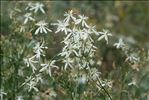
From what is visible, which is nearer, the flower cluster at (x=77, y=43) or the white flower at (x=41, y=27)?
the flower cluster at (x=77, y=43)

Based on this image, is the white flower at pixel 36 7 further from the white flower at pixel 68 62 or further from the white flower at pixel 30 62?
the white flower at pixel 68 62

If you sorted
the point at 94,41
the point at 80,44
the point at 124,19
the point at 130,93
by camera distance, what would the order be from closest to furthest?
the point at 80,44 → the point at 94,41 → the point at 130,93 → the point at 124,19

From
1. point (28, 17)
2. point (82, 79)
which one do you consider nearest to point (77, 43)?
point (82, 79)

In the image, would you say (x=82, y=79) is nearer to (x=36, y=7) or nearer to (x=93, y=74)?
(x=93, y=74)

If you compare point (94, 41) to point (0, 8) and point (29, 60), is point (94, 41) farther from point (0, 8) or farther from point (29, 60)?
point (0, 8)

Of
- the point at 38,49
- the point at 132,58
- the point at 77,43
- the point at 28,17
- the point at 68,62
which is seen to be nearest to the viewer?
the point at 77,43

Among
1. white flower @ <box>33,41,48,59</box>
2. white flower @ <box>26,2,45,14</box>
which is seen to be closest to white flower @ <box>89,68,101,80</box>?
white flower @ <box>33,41,48,59</box>

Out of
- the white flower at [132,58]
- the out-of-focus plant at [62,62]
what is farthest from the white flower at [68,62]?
the white flower at [132,58]

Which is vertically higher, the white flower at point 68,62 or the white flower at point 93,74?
the white flower at point 68,62

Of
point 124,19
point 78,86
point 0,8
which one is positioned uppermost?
point 124,19

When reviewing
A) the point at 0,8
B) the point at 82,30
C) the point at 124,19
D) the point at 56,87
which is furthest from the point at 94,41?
the point at 124,19

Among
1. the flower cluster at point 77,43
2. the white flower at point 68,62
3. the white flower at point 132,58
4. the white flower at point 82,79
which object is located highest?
the white flower at point 132,58
